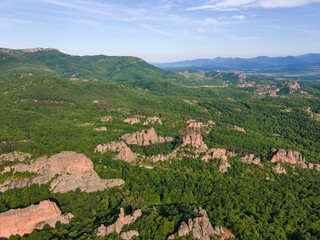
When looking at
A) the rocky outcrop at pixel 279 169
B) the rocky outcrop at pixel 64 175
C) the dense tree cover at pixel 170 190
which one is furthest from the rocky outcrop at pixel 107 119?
the rocky outcrop at pixel 279 169

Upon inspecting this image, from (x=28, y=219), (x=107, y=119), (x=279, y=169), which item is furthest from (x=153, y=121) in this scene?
(x=28, y=219)

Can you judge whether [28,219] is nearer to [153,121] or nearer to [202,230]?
[202,230]

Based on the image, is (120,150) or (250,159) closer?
(250,159)

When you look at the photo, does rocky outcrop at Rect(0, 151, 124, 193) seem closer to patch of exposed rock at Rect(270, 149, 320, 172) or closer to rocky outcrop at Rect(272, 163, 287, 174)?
rocky outcrop at Rect(272, 163, 287, 174)

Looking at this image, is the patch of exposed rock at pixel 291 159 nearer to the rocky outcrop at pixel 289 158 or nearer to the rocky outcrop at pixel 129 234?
the rocky outcrop at pixel 289 158

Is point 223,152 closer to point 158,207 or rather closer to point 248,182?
point 248,182

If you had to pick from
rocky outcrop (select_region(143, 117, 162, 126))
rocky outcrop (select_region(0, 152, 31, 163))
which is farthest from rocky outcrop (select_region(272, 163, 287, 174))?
rocky outcrop (select_region(0, 152, 31, 163))

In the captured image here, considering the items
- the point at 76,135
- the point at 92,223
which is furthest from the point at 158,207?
the point at 76,135
